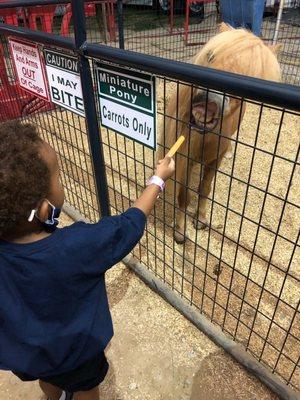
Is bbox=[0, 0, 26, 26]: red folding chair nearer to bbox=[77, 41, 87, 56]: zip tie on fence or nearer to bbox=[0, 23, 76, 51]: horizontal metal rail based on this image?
bbox=[0, 23, 76, 51]: horizontal metal rail

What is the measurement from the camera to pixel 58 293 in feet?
3.75

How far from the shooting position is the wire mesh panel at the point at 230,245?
189cm

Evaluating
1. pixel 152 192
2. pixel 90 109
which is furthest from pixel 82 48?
pixel 152 192

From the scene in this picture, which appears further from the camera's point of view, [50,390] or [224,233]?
[224,233]

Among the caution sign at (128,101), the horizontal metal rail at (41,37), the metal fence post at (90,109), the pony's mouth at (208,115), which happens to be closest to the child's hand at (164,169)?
the caution sign at (128,101)

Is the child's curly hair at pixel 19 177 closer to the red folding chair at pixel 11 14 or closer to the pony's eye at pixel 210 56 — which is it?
the pony's eye at pixel 210 56

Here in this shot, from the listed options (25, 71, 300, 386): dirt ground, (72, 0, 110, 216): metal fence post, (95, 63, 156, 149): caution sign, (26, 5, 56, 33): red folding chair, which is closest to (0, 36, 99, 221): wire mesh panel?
(25, 71, 300, 386): dirt ground

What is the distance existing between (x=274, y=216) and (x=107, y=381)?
6.52 feet

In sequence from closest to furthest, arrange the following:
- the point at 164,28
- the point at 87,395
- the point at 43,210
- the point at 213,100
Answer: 1. the point at 43,210
2. the point at 87,395
3. the point at 213,100
4. the point at 164,28

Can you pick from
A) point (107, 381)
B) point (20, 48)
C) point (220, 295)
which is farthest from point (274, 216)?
point (20, 48)

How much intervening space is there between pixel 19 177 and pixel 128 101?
2.82 ft

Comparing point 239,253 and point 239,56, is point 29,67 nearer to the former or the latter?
point 239,56

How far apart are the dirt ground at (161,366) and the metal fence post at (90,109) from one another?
0.77 m

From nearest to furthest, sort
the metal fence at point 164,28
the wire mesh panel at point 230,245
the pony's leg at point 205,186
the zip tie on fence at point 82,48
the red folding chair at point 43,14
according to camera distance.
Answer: the zip tie on fence at point 82,48 < the wire mesh panel at point 230,245 < the pony's leg at point 205,186 < the red folding chair at point 43,14 < the metal fence at point 164,28
